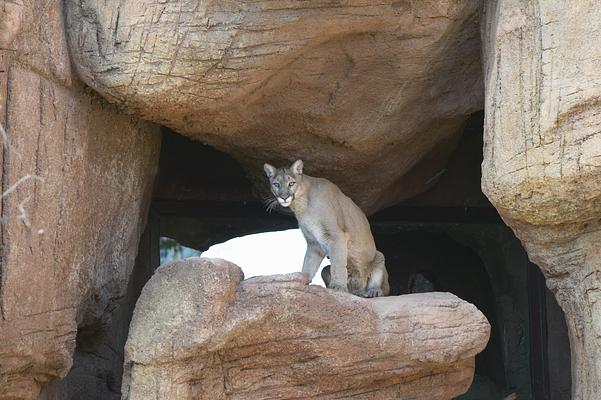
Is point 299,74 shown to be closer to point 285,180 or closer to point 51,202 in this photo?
point 285,180

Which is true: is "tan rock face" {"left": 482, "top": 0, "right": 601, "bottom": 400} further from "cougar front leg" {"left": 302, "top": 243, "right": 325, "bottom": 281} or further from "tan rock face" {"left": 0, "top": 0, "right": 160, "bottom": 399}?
"tan rock face" {"left": 0, "top": 0, "right": 160, "bottom": 399}

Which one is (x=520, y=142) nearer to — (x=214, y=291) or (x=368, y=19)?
(x=368, y=19)

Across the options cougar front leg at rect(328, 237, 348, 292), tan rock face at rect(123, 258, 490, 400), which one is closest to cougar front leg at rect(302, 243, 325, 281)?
cougar front leg at rect(328, 237, 348, 292)

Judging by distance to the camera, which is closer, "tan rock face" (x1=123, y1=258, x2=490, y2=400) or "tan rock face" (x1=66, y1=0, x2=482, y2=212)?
"tan rock face" (x1=123, y1=258, x2=490, y2=400)

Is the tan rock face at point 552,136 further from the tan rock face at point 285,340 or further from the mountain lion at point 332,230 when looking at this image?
the mountain lion at point 332,230

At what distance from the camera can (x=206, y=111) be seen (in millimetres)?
8109

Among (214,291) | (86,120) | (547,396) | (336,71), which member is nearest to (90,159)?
(86,120)

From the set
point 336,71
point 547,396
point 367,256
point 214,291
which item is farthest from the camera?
point 547,396

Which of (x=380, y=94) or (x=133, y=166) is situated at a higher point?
(x=380, y=94)

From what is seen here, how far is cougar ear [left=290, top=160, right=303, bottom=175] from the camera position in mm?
8758

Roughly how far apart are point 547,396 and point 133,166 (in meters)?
5.02

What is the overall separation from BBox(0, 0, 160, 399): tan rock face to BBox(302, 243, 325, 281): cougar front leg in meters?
1.57

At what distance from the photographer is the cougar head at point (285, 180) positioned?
870 cm

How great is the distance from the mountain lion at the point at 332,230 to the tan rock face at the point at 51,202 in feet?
4.39
